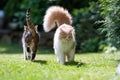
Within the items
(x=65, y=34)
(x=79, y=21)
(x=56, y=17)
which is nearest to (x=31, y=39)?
(x=65, y=34)

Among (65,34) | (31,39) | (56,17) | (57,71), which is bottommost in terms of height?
(57,71)

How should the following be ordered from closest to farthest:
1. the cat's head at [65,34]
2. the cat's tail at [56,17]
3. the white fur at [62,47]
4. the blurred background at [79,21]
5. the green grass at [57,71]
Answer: the green grass at [57,71] → the cat's head at [65,34] → the white fur at [62,47] → the cat's tail at [56,17] → the blurred background at [79,21]

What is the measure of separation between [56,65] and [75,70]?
82cm

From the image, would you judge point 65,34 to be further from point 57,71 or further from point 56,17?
point 56,17

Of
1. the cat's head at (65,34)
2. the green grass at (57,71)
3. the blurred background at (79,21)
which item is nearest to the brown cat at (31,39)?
the green grass at (57,71)

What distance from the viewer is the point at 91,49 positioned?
613 inches

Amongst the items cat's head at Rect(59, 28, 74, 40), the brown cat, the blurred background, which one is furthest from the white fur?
the blurred background

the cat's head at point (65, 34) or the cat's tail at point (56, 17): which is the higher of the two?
the cat's tail at point (56, 17)

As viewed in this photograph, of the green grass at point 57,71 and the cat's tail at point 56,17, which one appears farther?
the cat's tail at point 56,17

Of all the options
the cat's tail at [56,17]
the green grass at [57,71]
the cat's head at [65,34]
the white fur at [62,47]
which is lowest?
the green grass at [57,71]

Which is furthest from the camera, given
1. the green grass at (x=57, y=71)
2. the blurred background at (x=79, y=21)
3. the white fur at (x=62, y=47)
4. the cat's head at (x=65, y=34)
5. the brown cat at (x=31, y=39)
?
the blurred background at (x=79, y=21)

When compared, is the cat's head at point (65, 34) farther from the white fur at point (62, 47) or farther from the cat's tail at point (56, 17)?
the cat's tail at point (56, 17)

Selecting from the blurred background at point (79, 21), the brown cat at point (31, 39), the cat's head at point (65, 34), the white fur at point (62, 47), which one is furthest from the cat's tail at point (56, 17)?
the blurred background at point (79, 21)

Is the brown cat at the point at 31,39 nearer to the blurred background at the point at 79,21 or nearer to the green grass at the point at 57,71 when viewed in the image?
the green grass at the point at 57,71
